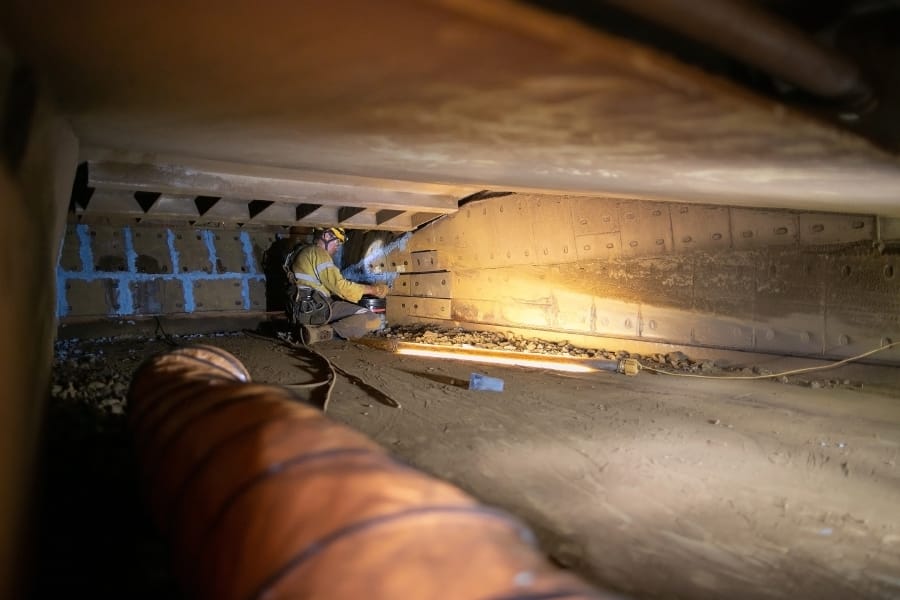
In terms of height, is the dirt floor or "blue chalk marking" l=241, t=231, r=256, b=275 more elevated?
"blue chalk marking" l=241, t=231, r=256, b=275

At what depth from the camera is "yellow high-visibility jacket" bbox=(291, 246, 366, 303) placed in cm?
739

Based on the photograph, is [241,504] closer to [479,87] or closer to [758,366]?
[479,87]

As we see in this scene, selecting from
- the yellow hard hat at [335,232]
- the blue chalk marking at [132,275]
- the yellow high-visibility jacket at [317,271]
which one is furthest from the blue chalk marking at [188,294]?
the yellow hard hat at [335,232]

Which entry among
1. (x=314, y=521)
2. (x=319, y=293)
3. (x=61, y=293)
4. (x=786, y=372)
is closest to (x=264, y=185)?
(x=319, y=293)

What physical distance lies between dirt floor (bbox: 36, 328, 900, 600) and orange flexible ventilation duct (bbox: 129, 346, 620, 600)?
0.85 meters

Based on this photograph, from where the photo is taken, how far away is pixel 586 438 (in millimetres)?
3379

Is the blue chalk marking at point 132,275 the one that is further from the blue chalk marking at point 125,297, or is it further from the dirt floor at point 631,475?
the dirt floor at point 631,475

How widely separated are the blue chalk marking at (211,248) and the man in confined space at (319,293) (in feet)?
4.80

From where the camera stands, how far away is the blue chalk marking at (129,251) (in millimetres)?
7676

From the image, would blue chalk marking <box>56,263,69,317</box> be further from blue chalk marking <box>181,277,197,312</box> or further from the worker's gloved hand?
the worker's gloved hand

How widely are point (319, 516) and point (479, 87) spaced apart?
1232 millimetres

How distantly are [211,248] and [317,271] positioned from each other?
2.25 metres

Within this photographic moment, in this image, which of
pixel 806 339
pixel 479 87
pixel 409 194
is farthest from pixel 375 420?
pixel 806 339

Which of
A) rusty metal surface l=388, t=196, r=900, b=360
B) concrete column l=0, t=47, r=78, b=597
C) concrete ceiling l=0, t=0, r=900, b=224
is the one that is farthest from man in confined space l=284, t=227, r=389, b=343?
concrete column l=0, t=47, r=78, b=597
